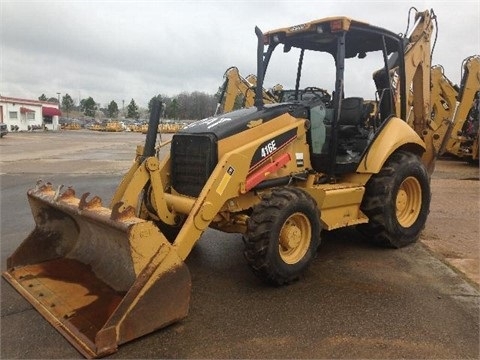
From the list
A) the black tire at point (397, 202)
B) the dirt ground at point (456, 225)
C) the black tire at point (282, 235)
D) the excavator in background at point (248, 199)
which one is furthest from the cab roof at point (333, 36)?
the dirt ground at point (456, 225)

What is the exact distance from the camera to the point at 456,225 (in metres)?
7.15

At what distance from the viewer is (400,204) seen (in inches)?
240

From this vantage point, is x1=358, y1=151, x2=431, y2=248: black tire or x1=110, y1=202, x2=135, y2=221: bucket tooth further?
x1=358, y1=151, x2=431, y2=248: black tire

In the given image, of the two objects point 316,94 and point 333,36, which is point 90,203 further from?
point 333,36

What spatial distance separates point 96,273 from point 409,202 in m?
4.32

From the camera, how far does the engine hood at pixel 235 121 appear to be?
184 inches

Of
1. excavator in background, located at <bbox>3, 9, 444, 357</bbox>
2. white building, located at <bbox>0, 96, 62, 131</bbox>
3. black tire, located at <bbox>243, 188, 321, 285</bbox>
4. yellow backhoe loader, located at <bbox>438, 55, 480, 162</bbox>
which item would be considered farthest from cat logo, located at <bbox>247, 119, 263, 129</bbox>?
white building, located at <bbox>0, 96, 62, 131</bbox>

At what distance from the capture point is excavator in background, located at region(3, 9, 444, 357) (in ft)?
11.6

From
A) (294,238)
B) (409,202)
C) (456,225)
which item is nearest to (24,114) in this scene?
(456,225)

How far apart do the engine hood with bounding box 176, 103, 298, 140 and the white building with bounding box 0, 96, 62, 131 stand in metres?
57.8

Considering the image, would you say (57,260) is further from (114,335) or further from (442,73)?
(442,73)

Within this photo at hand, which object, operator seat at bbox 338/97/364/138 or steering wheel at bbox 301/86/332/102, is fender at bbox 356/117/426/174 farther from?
steering wheel at bbox 301/86/332/102

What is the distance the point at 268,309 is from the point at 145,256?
1.31 meters

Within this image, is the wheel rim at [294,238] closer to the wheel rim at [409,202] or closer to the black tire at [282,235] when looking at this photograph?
the black tire at [282,235]
